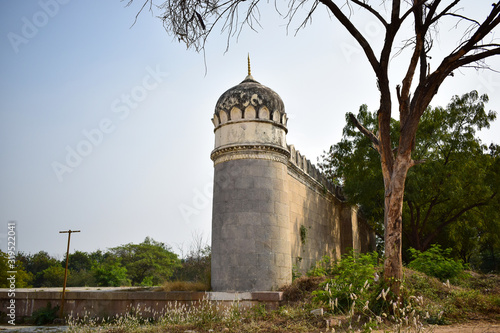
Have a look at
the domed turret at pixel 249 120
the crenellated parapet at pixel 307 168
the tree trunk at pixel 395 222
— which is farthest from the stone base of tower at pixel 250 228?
the tree trunk at pixel 395 222

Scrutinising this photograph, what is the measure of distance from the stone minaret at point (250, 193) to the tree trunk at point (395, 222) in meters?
3.35

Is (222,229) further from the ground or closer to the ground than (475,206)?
closer to the ground

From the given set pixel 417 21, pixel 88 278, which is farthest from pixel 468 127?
pixel 88 278

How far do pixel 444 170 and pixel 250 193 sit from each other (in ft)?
29.4

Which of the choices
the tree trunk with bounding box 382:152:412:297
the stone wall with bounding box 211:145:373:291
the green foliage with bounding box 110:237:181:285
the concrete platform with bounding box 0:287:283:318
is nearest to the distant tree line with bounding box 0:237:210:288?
the green foliage with bounding box 110:237:181:285

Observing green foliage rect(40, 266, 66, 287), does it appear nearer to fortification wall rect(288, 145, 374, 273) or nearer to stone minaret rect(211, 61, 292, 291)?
fortification wall rect(288, 145, 374, 273)

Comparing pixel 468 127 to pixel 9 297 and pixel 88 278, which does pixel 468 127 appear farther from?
pixel 88 278

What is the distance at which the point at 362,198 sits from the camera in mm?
14961

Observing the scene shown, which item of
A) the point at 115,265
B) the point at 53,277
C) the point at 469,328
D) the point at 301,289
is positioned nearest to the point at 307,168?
the point at 301,289

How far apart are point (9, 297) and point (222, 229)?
22.7ft

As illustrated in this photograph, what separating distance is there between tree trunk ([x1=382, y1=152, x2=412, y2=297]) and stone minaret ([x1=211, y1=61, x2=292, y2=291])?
335 centimetres

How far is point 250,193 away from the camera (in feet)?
29.9

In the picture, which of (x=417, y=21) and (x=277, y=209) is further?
(x=277, y=209)

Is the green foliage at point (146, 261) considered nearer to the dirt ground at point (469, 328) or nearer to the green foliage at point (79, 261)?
the green foliage at point (79, 261)
